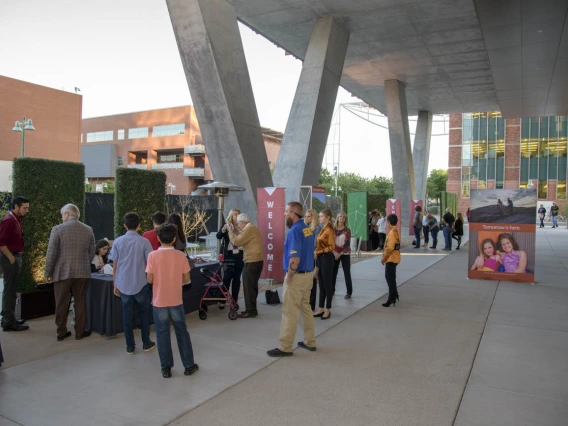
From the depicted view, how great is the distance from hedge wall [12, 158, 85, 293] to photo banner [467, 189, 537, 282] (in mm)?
8929

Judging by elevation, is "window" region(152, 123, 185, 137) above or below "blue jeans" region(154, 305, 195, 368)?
above

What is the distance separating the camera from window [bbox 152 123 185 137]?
6128 centimetres

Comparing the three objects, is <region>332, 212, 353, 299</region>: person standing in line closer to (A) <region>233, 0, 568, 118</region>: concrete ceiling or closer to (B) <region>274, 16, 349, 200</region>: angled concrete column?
(B) <region>274, 16, 349, 200</region>: angled concrete column

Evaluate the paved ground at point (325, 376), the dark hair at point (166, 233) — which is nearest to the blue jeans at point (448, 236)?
the paved ground at point (325, 376)

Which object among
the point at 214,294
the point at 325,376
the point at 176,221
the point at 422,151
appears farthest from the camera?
the point at 422,151

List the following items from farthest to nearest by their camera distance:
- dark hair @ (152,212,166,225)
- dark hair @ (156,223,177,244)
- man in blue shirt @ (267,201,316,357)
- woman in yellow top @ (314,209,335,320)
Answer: woman in yellow top @ (314,209,335,320)
dark hair @ (152,212,166,225)
man in blue shirt @ (267,201,316,357)
dark hair @ (156,223,177,244)

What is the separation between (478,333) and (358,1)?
36.4 feet

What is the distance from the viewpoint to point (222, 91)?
1035cm

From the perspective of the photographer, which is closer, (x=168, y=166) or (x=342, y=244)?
(x=342, y=244)

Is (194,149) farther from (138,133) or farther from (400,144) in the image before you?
(400,144)

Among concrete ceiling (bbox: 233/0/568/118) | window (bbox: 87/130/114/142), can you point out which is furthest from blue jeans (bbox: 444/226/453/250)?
window (bbox: 87/130/114/142)

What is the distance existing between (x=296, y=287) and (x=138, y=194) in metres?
5.31

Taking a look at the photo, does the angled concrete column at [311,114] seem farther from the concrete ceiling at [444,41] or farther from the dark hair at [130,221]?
the dark hair at [130,221]

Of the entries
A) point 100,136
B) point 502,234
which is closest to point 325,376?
point 502,234
